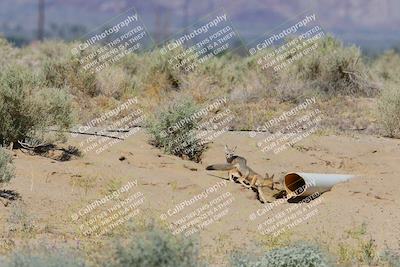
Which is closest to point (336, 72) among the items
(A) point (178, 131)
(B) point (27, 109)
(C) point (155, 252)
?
(A) point (178, 131)

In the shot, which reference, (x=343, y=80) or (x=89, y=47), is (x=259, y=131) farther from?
(x=89, y=47)

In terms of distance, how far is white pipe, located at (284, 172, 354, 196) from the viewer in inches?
422

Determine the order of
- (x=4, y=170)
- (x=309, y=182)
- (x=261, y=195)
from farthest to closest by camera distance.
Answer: (x=261, y=195), (x=309, y=182), (x=4, y=170)

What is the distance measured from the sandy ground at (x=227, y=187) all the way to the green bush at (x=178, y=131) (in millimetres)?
234

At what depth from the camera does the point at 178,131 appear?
13633mm

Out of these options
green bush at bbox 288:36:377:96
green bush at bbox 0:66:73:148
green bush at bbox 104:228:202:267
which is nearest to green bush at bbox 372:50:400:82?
green bush at bbox 288:36:377:96

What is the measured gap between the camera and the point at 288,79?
63.8 ft

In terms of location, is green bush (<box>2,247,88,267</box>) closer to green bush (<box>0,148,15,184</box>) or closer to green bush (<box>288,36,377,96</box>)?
green bush (<box>0,148,15,184</box>)

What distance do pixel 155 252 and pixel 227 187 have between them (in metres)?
5.72

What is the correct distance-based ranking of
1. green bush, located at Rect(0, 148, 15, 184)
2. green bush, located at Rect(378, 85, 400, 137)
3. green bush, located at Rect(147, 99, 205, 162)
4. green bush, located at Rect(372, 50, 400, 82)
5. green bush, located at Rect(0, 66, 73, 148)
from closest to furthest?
green bush, located at Rect(0, 148, 15, 184) < green bush, located at Rect(0, 66, 73, 148) < green bush, located at Rect(147, 99, 205, 162) < green bush, located at Rect(378, 85, 400, 137) < green bush, located at Rect(372, 50, 400, 82)

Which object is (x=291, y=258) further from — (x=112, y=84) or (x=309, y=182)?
(x=112, y=84)

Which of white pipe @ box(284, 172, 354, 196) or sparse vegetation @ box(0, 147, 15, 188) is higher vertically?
sparse vegetation @ box(0, 147, 15, 188)

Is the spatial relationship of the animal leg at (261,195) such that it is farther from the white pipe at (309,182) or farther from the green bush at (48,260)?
the green bush at (48,260)

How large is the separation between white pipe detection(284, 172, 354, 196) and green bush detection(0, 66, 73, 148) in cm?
387
